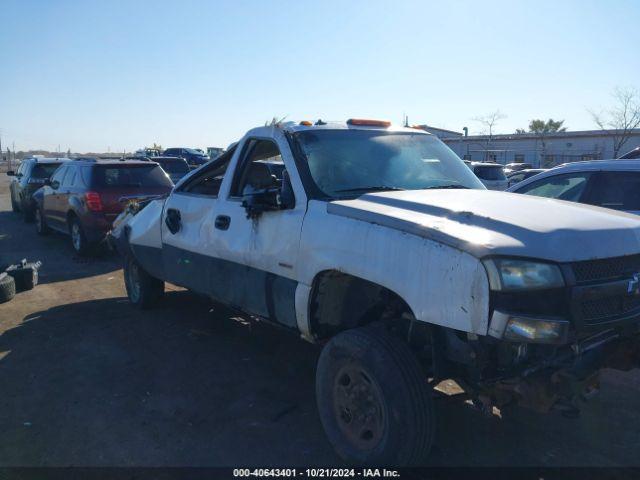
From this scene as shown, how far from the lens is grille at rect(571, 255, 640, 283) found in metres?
2.72

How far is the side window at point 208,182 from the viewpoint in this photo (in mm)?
5246

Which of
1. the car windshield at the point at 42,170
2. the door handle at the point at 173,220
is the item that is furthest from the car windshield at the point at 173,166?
the door handle at the point at 173,220

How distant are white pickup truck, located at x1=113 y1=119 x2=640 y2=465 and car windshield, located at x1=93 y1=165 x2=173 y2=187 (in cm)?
592

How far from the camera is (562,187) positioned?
20.2 feet

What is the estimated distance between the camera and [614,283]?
280cm

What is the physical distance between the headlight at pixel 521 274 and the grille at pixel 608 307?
0.25 m

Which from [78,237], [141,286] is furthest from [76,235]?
[141,286]

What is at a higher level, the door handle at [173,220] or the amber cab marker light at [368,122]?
the amber cab marker light at [368,122]

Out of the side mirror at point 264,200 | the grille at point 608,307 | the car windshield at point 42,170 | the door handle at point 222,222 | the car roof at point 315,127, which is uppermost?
the car roof at point 315,127

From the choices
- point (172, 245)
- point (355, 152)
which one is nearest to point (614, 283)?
point (355, 152)

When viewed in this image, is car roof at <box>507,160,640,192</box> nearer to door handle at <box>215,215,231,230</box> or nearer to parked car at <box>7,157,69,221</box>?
door handle at <box>215,215,231,230</box>

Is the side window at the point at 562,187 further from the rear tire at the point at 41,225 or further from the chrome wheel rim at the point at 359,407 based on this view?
the rear tire at the point at 41,225

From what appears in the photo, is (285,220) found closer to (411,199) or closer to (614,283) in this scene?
(411,199)

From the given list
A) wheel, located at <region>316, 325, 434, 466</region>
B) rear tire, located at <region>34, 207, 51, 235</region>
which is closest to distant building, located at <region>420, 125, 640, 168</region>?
rear tire, located at <region>34, 207, 51, 235</region>
